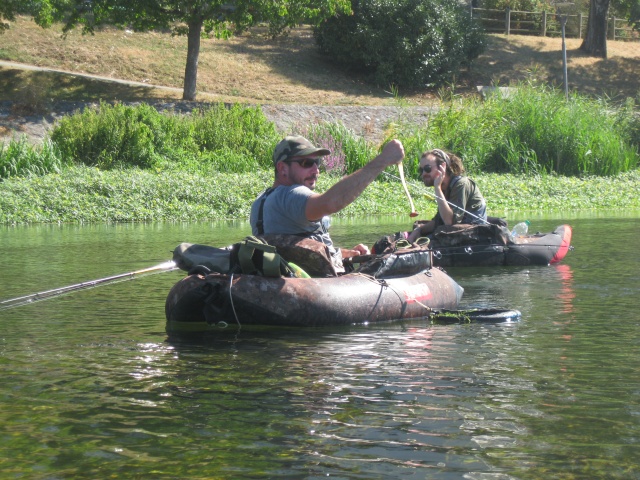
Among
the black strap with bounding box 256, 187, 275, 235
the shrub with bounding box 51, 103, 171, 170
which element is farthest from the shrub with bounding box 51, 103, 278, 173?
the black strap with bounding box 256, 187, 275, 235

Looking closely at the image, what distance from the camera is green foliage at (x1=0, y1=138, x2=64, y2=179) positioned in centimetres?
2409

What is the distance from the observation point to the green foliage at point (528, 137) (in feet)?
93.7

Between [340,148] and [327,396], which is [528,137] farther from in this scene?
[327,396]

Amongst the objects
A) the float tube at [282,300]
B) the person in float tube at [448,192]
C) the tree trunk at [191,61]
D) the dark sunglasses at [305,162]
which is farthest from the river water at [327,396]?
the tree trunk at [191,61]

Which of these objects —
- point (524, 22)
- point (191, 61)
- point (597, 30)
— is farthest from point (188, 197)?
point (524, 22)

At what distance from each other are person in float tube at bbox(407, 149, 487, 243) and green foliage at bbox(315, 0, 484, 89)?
2829 cm

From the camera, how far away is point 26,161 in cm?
2438

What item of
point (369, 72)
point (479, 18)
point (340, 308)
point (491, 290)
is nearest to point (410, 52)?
point (369, 72)

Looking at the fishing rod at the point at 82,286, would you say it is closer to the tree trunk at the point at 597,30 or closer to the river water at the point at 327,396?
the river water at the point at 327,396

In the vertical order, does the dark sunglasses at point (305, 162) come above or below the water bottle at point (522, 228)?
above

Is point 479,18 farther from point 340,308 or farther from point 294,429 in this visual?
point 294,429

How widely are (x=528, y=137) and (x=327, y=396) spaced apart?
77.2ft

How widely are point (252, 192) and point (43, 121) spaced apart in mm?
8936

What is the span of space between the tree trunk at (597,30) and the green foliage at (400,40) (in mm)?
8999
